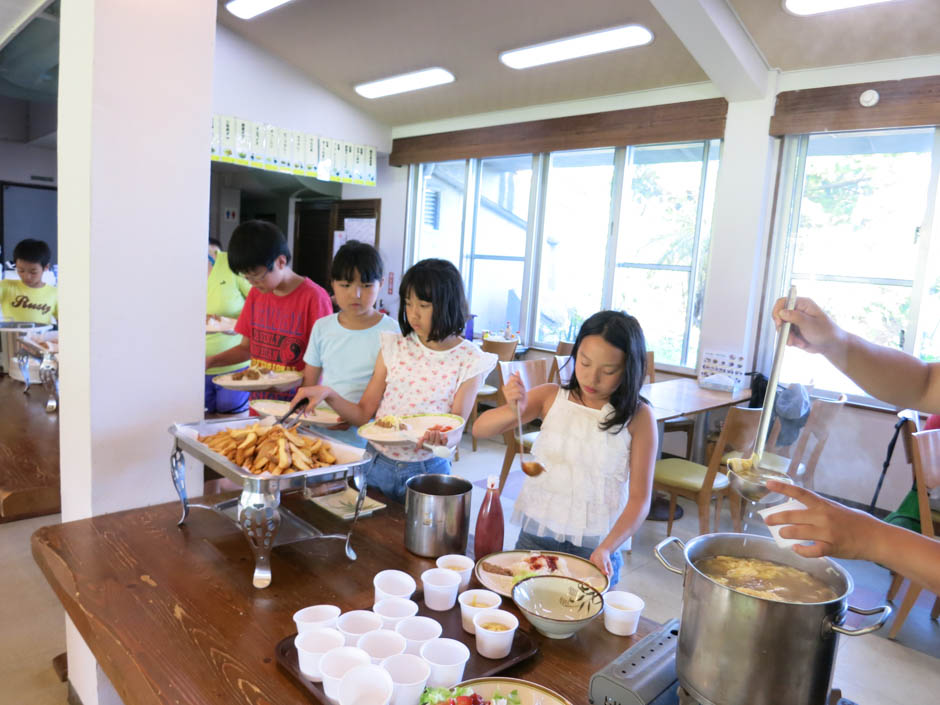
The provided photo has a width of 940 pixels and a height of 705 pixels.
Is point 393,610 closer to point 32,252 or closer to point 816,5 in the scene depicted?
point 32,252

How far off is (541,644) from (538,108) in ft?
16.6

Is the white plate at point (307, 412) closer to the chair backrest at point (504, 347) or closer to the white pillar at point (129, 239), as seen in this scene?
the white pillar at point (129, 239)

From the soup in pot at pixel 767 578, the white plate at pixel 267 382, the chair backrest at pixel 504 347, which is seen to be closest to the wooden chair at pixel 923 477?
the soup in pot at pixel 767 578

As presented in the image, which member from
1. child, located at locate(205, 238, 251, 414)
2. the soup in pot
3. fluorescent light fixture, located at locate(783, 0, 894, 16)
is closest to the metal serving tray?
the soup in pot

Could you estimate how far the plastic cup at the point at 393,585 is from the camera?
1087mm

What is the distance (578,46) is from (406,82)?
1775 millimetres

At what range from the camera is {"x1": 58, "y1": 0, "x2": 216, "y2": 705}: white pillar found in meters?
1.45

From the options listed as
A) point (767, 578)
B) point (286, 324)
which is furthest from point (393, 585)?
point (286, 324)

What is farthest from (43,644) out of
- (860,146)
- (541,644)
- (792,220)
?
(860,146)

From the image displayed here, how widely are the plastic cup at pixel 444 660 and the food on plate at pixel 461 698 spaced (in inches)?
0.8

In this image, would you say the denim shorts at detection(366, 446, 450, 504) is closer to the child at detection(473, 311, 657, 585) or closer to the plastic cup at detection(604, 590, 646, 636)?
the child at detection(473, 311, 657, 585)

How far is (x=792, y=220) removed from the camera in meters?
4.14

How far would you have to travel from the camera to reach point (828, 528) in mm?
757

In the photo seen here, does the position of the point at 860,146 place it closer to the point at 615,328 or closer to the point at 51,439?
the point at 615,328
